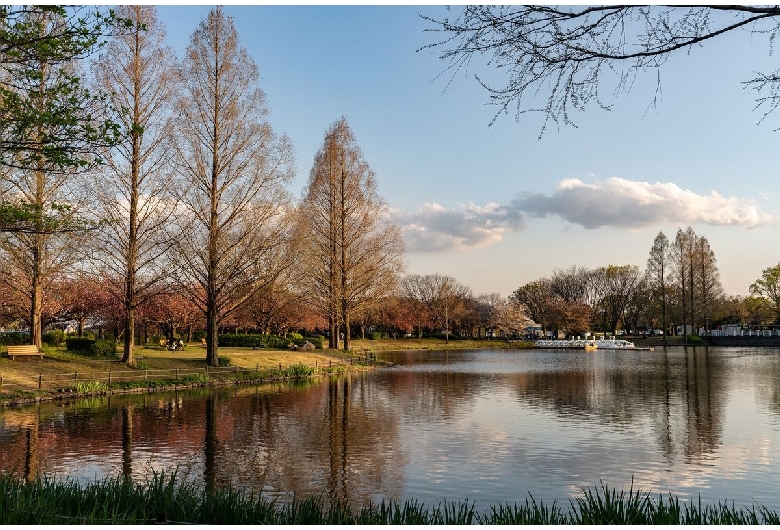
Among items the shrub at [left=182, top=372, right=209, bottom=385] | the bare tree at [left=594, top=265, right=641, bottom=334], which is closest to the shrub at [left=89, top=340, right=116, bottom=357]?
the shrub at [left=182, top=372, right=209, bottom=385]

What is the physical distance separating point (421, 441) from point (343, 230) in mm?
34253

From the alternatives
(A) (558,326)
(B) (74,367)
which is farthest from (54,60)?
(A) (558,326)

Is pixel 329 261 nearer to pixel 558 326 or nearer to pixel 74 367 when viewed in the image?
pixel 74 367

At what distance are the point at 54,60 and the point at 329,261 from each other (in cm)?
3732

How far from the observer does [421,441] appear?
16.8 m

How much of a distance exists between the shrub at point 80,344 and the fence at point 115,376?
4742mm

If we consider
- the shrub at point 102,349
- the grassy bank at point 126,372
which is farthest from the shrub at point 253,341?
the shrub at point 102,349

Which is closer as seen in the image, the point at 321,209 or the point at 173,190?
the point at 173,190

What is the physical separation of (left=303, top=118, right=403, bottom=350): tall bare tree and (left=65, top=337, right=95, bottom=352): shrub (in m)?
19.3

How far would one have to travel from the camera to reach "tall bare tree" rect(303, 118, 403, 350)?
163ft

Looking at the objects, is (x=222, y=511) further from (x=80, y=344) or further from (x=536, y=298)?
(x=536, y=298)

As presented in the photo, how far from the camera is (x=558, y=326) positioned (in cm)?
11219

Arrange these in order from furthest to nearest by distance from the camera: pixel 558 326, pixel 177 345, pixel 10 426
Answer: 1. pixel 558 326
2. pixel 177 345
3. pixel 10 426

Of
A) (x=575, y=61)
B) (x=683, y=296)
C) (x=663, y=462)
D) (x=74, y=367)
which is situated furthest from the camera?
(x=683, y=296)
